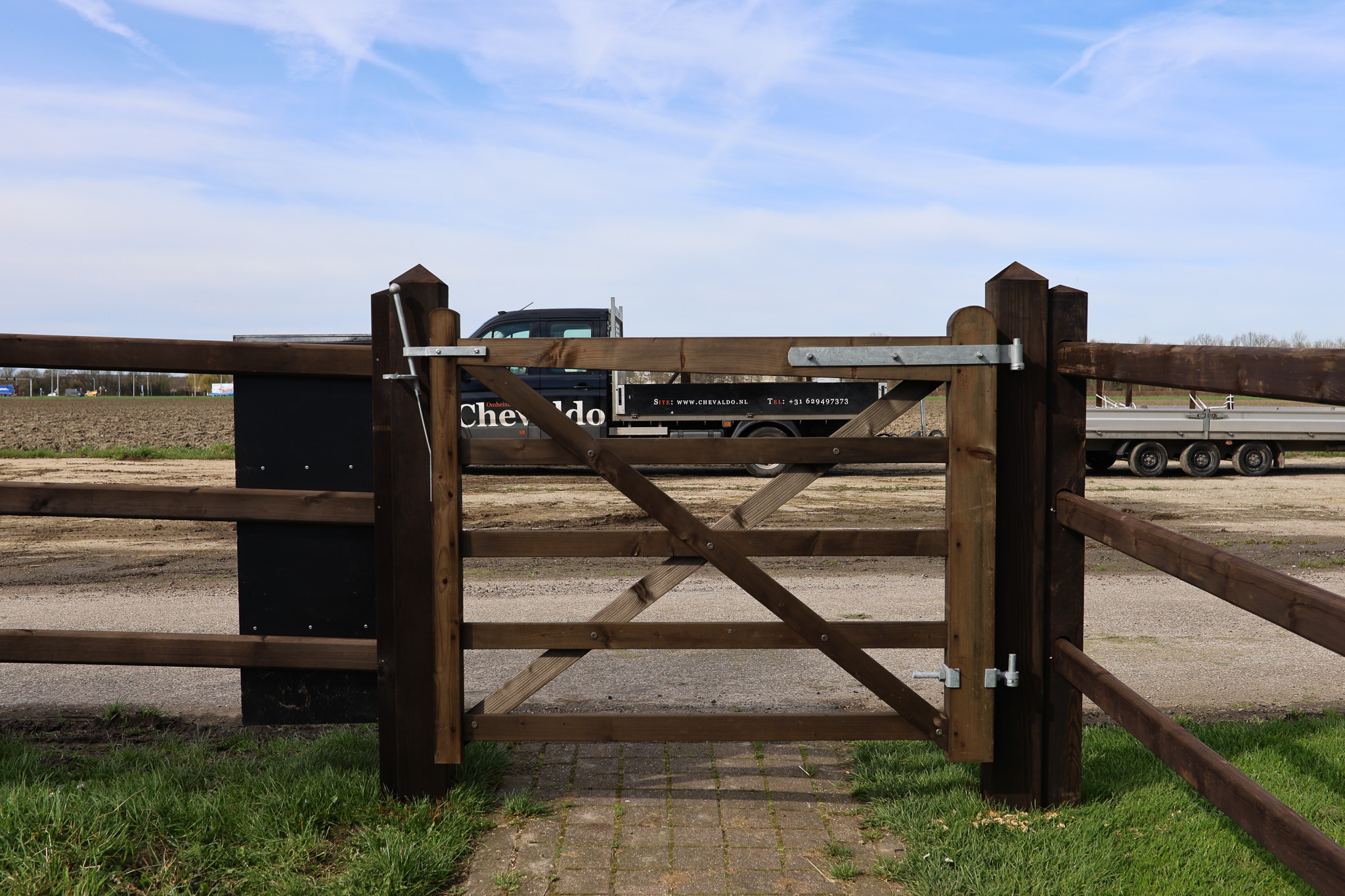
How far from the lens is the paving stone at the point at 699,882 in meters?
2.62

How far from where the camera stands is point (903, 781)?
3307mm

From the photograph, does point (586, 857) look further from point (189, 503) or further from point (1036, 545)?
point (189, 503)

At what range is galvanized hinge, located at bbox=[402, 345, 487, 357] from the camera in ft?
9.89

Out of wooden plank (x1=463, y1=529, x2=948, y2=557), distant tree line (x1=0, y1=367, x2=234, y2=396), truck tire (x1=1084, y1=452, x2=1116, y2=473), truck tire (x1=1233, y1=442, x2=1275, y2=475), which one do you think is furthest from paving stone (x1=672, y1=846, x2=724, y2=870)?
distant tree line (x1=0, y1=367, x2=234, y2=396)

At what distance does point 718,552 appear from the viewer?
10.0ft

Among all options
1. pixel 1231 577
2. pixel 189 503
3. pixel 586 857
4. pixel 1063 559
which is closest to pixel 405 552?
pixel 189 503

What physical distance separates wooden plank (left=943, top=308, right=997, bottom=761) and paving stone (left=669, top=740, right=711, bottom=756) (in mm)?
993

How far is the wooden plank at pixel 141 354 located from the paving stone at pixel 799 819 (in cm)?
209

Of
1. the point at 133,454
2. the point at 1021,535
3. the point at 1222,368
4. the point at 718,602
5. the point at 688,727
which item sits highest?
the point at 1222,368

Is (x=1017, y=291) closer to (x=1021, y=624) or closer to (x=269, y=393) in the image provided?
(x=1021, y=624)

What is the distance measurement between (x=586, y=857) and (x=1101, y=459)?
1505 cm

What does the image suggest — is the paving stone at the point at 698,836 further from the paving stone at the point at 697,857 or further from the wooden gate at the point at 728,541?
the wooden gate at the point at 728,541

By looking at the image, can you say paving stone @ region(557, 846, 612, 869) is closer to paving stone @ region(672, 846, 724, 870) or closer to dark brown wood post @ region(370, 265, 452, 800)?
paving stone @ region(672, 846, 724, 870)

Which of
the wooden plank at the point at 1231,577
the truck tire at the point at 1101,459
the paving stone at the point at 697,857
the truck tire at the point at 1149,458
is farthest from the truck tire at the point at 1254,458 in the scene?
the paving stone at the point at 697,857
